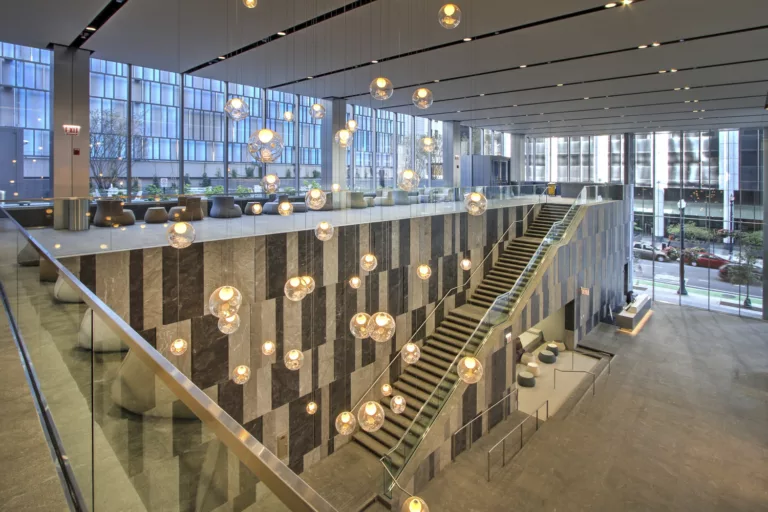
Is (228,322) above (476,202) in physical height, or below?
below

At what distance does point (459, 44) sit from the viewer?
9.83 meters

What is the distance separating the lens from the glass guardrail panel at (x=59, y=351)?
1.79m

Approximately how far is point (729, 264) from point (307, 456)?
923 inches

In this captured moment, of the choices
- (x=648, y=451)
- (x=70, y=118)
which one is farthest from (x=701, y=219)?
(x=70, y=118)

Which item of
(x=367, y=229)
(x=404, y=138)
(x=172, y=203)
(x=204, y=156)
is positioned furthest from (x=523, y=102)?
(x=172, y=203)

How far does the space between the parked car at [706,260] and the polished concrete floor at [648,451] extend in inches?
309

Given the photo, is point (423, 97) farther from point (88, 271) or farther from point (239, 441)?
point (239, 441)

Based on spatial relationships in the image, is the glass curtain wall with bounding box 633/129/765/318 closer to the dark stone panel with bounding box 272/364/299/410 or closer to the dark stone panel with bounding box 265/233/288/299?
the dark stone panel with bounding box 272/364/299/410

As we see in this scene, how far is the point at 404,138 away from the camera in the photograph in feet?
66.3

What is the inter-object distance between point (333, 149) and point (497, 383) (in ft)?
32.3

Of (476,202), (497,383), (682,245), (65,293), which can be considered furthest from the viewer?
(682,245)

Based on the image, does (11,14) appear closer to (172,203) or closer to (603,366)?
(172,203)

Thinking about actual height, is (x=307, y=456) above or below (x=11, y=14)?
below

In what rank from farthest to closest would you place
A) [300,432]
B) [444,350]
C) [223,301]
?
1. [444,350]
2. [300,432]
3. [223,301]
